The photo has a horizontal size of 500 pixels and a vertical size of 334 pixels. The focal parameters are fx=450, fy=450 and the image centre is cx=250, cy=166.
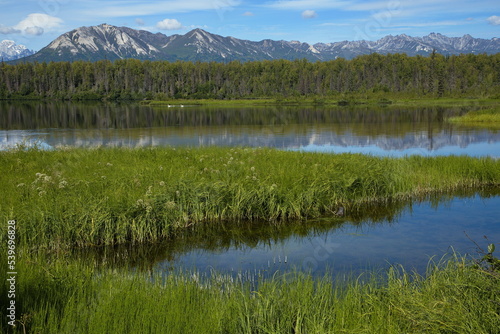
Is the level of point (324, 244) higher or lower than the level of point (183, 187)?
lower

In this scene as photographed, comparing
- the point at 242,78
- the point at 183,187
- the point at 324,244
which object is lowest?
the point at 324,244

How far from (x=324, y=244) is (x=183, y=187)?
15.4ft

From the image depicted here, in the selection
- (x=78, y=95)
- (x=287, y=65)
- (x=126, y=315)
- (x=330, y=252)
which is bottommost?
(x=330, y=252)

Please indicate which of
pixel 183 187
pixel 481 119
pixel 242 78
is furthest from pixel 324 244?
pixel 242 78

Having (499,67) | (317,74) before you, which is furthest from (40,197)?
(499,67)

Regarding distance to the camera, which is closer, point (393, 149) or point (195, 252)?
point (195, 252)

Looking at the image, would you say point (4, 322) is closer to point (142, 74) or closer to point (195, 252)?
point (195, 252)

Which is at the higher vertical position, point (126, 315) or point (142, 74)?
point (142, 74)

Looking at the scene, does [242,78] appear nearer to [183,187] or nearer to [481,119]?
[481,119]

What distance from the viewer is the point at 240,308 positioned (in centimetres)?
673

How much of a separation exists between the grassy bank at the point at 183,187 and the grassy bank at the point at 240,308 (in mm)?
3356

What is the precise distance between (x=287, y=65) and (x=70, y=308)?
189m

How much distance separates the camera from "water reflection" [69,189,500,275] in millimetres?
11219

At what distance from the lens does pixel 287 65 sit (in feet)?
622
